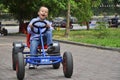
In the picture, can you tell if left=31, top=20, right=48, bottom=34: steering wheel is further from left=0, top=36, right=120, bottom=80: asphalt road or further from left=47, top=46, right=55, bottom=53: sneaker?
left=0, top=36, right=120, bottom=80: asphalt road

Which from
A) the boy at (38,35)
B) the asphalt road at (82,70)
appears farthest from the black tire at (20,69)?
the boy at (38,35)

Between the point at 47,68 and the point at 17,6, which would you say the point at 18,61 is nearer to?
the point at 47,68

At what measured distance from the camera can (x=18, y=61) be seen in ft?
31.9

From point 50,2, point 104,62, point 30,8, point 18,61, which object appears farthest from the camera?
point 30,8

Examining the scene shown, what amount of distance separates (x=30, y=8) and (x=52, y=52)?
23.1m

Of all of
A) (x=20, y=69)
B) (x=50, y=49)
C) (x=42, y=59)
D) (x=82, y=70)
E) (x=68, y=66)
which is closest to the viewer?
(x=20, y=69)

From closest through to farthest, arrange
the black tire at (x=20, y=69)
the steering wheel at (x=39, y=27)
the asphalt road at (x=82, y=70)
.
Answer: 1. the black tire at (x=20, y=69)
2. the asphalt road at (x=82, y=70)
3. the steering wheel at (x=39, y=27)

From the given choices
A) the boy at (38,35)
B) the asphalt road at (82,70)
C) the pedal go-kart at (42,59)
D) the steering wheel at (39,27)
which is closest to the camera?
the pedal go-kart at (42,59)

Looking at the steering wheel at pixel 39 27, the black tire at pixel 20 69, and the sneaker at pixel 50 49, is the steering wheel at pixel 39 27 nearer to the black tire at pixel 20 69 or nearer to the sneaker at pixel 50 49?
the sneaker at pixel 50 49

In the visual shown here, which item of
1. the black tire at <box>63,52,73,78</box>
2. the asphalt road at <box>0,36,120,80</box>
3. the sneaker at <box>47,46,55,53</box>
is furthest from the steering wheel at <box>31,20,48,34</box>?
the black tire at <box>63,52,73,78</box>

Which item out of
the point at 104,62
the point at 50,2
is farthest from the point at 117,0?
the point at 104,62

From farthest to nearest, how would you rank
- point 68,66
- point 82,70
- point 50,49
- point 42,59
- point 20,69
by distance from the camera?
point 82,70 < point 50,49 < point 42,59 < point 68,66 < point 20,69

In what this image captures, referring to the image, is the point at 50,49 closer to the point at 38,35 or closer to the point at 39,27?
the point at 38,35

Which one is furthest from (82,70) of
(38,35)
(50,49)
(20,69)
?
(20,69)
